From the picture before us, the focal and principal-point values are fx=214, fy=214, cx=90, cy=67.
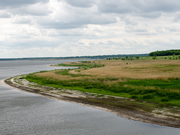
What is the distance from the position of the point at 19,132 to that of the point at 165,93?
2303 cm

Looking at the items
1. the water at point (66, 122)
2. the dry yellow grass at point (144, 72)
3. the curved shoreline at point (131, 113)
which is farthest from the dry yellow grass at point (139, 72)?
the water at point (66, 122)

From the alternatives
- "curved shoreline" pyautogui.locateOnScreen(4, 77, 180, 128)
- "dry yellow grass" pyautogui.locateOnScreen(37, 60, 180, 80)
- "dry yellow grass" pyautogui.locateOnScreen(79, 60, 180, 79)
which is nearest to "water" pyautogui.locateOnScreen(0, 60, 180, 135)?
"curved shoreline" pyautogui.locateOnScreen(4, 77, 180, 128)

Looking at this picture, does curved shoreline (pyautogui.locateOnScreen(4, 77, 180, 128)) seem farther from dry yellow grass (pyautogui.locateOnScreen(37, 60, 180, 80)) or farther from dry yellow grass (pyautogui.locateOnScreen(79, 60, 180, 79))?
dry yellow grass (pyautogui.locateOnScreen(79, 60, 180, 79))

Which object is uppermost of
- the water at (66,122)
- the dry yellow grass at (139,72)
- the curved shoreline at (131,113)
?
the dry yellow grass at (139,72)

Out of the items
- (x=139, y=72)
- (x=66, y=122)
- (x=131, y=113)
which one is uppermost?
(x=139, y=72)

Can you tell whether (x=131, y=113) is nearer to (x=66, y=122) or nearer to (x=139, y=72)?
(x=66, y=122)

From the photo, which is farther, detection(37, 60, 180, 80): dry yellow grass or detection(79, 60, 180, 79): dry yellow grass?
detection(79, 60, 180, 79): dry yellow grass

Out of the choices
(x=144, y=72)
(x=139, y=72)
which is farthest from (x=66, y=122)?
(x=139, y=72)

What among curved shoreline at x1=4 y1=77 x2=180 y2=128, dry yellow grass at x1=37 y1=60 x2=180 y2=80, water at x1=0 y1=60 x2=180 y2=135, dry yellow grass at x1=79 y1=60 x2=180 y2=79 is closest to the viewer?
water at x1=0 y1=60 x2=180 y2=135

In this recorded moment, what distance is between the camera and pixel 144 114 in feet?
86.1

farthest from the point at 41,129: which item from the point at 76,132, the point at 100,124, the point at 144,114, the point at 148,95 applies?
the point at 148,95

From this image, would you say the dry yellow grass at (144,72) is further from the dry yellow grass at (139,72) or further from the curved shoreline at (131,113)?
the curved shoreline at (131,113)

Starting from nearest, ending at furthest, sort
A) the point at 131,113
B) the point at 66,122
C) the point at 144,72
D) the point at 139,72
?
the point at 66,122, the point at 131,113, the point at 144,72, the point at 139,72

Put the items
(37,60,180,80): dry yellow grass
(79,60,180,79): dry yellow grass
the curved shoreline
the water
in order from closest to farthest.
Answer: the water, the curved shoreline, (37,60,180,80): dry yellow grass, (79,60,180,79): dry yellow grass
